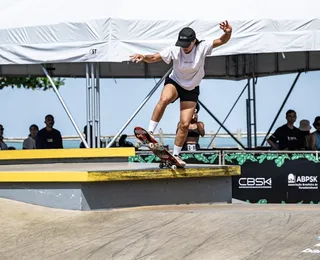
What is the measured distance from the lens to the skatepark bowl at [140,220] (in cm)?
761

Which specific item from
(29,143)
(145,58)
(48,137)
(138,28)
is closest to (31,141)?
(29,143)

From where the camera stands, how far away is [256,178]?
48.4 feet

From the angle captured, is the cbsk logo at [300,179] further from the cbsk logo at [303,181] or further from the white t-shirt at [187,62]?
the white t-shirt at [187,62]

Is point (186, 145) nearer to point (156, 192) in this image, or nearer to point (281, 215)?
point (156, 192)

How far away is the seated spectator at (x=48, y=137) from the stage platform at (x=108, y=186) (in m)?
7.75

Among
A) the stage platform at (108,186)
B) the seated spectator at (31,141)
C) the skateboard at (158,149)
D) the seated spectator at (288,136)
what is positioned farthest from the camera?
the seated spectator at (31,141)

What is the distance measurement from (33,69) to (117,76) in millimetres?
2463

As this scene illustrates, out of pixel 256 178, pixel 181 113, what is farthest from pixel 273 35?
pixel 181 113

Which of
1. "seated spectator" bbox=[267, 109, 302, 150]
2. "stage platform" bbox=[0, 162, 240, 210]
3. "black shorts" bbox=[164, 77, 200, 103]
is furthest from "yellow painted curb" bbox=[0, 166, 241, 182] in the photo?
"seated spectator" bbox=[267, 109, 302, 150]

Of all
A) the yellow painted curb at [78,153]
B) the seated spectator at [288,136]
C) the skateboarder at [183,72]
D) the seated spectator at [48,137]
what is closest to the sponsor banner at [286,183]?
the yellow painted curb at [78,153]

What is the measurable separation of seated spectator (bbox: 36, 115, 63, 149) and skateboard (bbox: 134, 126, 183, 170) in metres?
7.56

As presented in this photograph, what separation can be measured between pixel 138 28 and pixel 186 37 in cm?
485

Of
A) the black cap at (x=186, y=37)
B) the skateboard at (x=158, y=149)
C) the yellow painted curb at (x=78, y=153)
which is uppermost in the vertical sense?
the black cap at (x=186, y=37)

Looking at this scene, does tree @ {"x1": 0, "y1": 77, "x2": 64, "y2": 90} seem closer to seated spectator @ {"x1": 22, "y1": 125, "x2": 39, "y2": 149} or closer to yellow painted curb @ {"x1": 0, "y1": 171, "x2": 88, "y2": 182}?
seated spectator @ {"x1": 22, "y1": 125, "x2": 39, "y2": 149}
